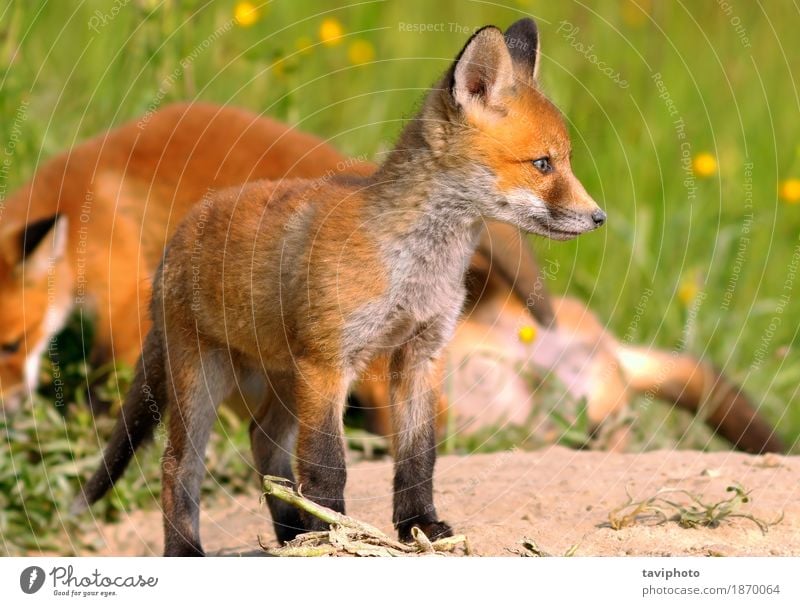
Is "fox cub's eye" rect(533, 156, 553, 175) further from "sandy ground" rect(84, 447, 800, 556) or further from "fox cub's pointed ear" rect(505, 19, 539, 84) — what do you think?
"sandy ground" rect(84, 447, 800, 556)

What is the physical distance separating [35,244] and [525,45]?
376cm

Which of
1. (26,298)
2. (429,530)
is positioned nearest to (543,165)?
(429,530)

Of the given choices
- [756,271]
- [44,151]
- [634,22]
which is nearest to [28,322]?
[44,151]

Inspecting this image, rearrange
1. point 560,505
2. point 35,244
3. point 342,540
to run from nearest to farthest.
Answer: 1. point 342,540
2. point 560,505
3. point 35,244

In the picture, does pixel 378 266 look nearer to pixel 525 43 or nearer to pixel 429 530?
pixel 429 530

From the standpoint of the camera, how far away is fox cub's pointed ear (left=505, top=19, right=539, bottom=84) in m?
4.86

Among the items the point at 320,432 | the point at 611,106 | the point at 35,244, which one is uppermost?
the point at 611,106

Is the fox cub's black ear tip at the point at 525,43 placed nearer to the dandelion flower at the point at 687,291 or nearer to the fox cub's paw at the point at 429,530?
the fox cub's paw at the point at 429,530

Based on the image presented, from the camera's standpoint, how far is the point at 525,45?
193 inches

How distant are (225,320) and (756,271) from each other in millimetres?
6050

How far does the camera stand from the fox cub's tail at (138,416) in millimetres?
5395

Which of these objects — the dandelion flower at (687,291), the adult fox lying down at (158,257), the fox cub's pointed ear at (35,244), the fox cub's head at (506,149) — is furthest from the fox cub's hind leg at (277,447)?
the dandelion flower at (687,291)

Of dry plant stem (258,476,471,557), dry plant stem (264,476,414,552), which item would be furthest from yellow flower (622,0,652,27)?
dry plant stem (264,476,414,552)

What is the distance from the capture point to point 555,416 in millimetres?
7160
